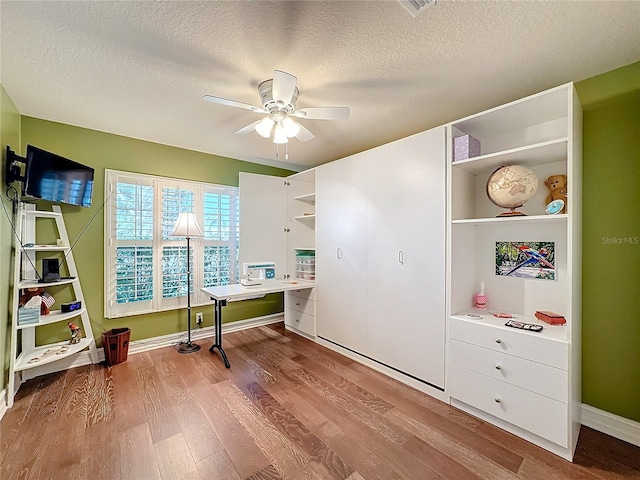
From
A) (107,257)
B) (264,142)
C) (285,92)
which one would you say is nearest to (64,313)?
(107,257)

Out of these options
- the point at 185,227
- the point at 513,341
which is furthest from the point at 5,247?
the point at 513,341

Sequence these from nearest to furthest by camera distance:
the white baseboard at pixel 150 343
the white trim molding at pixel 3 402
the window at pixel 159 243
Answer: the white trim molding at pixel 3 402
the white baseboard at pixel 150 343
the window at pixel 159 243

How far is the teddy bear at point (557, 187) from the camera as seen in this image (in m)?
2.00

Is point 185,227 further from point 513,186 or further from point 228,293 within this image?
point 513,186

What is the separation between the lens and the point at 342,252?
10.5ft

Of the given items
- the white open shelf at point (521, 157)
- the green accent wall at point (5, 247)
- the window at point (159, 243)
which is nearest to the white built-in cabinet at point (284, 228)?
the window at point (159, 243)

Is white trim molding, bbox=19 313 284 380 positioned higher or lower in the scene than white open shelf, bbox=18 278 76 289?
lower

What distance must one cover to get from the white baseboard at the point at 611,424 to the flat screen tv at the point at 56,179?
4665 mm

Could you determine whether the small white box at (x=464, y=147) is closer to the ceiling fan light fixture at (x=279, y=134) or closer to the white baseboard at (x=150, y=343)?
the ceiling fan light fixture at (x=279, y=134)

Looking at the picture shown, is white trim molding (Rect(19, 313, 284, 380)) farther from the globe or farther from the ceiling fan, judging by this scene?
the globe

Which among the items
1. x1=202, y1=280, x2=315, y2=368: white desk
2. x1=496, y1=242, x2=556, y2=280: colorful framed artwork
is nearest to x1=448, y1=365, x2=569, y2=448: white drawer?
x1=496, y1=242, x2=556, y2=280: colorful framed artwork

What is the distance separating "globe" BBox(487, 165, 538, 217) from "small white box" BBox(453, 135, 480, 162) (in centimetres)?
26

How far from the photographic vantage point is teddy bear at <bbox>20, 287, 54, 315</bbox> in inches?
99.1

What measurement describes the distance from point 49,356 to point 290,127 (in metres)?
2.94
